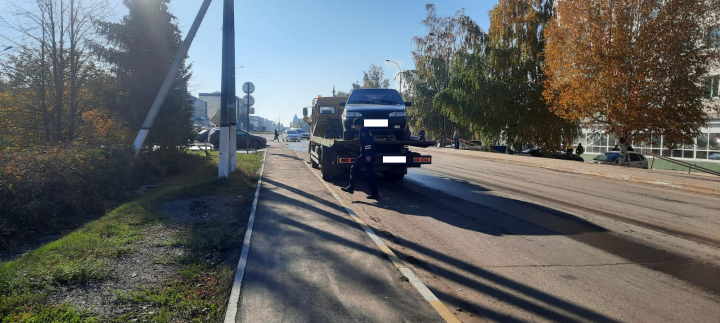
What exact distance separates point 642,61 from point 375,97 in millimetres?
14447

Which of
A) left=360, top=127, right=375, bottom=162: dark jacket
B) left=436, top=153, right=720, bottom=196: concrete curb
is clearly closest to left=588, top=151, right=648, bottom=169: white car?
left=436, top=153, right=720, bottom=196: concrete curb

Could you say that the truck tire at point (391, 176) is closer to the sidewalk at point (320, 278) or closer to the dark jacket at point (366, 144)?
the dark jacket at point (366, 144)

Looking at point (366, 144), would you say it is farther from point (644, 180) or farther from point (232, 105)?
point (644, 180)

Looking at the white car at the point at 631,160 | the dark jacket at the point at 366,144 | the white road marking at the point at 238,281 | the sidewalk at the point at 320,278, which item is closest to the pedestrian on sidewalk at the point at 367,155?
the dark jacket at the point at 366,144

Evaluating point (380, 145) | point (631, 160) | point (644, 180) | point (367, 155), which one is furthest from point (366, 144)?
point (631, 160)

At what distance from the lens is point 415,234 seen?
698cm

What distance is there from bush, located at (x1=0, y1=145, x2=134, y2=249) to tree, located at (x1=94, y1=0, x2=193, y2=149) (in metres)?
7.55

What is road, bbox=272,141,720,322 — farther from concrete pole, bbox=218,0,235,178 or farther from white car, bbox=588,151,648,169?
white car, bbox=588,151,648,169

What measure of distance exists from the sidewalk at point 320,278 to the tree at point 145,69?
12.8 metres

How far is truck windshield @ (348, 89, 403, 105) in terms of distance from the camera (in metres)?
12.8

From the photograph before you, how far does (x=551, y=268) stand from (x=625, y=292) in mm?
891

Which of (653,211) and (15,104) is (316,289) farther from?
(15,104)

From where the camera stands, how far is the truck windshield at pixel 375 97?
12.8 metres

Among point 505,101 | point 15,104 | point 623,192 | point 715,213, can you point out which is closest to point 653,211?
point 715,213
